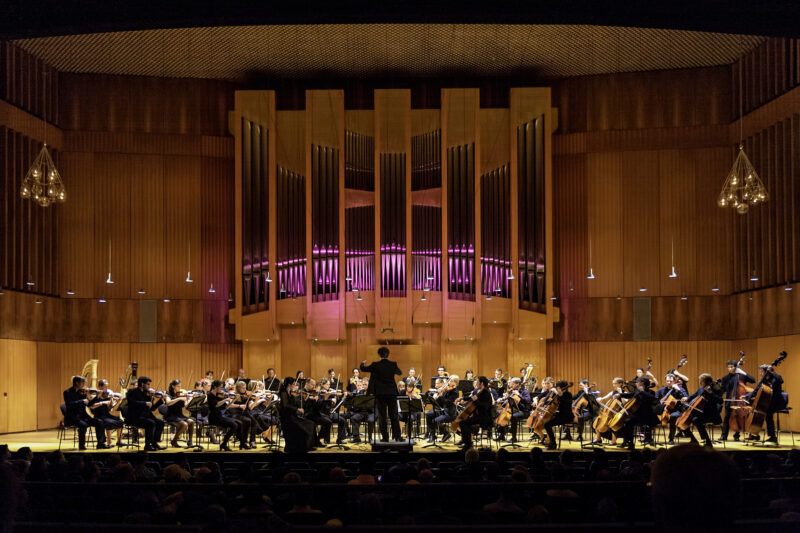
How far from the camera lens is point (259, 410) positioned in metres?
12.6

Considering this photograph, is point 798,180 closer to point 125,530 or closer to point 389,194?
point 389,194

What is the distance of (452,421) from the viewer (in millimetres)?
12375

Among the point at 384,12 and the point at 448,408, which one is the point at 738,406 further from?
the point at 384,12

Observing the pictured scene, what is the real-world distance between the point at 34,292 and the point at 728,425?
13250 mm

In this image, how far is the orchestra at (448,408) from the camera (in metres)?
11.3

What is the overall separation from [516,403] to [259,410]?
4129mm

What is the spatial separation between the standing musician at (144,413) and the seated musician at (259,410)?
1329 millimetres

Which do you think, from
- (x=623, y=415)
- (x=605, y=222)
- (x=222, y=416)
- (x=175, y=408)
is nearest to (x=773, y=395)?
(x=623, y=415)

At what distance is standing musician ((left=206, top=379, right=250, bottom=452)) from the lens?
11.5 m

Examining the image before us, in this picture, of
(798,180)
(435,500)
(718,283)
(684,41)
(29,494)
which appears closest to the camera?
(29,494)

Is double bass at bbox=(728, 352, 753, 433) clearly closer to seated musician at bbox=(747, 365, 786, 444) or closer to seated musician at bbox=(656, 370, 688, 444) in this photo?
seated musician at bbox=(747, 365, 786, 444)

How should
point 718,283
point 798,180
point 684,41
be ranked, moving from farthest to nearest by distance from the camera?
point 718,283
point 684,41
point 798,180

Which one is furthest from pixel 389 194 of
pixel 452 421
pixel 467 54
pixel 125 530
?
pixel 125 530

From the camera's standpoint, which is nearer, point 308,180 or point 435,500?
point 435,500
